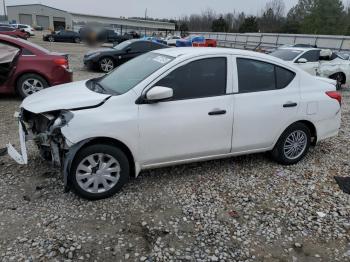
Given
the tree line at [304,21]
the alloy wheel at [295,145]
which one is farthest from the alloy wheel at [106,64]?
the tree line at [304,21]

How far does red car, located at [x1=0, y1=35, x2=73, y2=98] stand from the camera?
24.0 feet

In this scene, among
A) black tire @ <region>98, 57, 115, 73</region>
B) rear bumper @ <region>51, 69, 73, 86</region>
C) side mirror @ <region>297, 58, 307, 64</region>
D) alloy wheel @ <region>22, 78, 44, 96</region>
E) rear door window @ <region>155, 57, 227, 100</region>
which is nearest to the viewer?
rear door window @ <region>155, 57, 227, 100</region>

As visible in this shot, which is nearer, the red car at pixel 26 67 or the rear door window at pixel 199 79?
the rear door window at pixel 199 79

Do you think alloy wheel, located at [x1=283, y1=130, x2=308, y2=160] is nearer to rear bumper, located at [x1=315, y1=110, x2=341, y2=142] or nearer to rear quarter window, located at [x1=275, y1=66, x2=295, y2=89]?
rear bumper, located at [x1=315, y1=110, x2=341, y2=142]

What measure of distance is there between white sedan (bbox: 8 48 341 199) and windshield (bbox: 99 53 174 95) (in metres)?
0.02

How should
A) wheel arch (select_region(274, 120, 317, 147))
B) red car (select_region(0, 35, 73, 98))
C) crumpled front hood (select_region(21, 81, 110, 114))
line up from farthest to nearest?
1. red car (select_region(0, 35, 73, 98))
2. wheel arch (select_region(274, 120, 317, 147))
3. crumpled front hood (select_region(21, 81, 110, 114))

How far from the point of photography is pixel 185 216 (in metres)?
3.60

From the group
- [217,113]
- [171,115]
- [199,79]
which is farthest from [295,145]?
[171,115]

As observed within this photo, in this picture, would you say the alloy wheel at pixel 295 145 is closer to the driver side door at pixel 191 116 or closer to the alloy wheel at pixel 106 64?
the driver side door at pixel 191 116

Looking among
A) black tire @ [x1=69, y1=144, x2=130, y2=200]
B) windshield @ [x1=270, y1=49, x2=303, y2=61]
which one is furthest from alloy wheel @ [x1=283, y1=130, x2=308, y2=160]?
windshield @ [x1=270, y1=49, x2=303, y2=61]

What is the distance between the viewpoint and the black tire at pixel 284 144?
4.77 meters

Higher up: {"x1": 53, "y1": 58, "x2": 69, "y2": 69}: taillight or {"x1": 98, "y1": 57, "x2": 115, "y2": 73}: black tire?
{"x1": 53, "y1": 58, "x2": 69, "y2": 69}: taillight

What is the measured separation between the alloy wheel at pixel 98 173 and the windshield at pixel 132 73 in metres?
0.79

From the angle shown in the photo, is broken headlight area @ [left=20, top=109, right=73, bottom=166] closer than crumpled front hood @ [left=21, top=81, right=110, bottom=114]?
Yes
